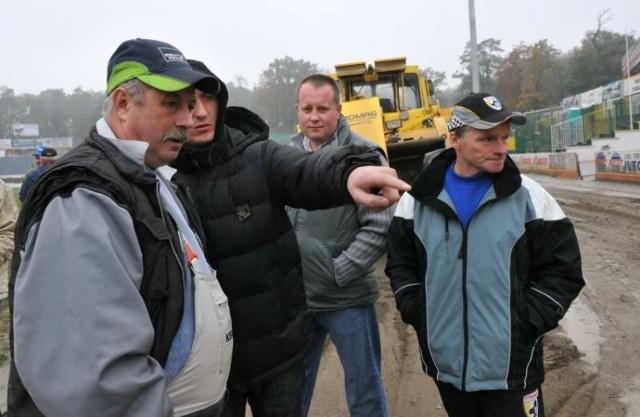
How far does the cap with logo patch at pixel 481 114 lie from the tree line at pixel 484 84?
38.3 meters

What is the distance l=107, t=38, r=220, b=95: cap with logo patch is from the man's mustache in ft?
0.43

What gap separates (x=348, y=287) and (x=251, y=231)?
879 millimetres

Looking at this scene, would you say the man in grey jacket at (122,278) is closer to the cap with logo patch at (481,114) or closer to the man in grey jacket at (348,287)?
the man in grey jacket at (348,287)

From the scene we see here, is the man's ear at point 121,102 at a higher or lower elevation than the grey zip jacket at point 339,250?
higher

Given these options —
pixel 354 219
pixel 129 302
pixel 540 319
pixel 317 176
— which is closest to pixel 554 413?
pixel 540 319

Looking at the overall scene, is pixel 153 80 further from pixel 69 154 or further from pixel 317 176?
pixel 317 176

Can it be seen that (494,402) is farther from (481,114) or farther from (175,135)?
(175,135)

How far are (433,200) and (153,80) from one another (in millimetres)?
1405

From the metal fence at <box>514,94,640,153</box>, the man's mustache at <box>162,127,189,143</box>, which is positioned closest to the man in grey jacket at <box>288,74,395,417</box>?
the man's mustache at <box>162,127,189,143</box>

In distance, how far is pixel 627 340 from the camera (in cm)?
481

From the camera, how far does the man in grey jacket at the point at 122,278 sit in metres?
1.24

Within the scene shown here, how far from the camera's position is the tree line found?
5159 centimetres

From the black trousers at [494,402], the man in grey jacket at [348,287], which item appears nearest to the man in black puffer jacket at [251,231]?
the man in grey jacket at [348,287]

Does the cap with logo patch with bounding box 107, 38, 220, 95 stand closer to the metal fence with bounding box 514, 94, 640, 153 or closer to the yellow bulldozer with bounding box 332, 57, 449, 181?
the yellow bulldozer with bounding box 332, 57, 449, 181
